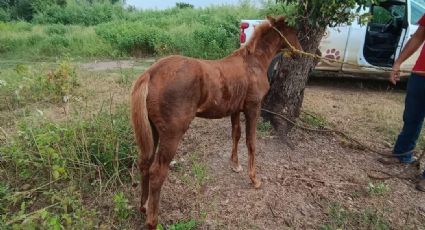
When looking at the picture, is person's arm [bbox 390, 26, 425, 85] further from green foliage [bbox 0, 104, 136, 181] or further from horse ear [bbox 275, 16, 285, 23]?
green foliage [bbox 0, 104, 136, 181]

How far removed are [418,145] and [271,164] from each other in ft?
7.78

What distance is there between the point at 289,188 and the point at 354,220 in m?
0.69

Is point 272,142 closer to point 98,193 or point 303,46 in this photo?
point 303,46

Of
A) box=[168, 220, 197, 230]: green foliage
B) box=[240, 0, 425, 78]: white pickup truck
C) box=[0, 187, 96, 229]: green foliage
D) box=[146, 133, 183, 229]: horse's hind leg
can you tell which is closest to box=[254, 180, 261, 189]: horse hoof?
box=[168, 220, 197, 230]: green foliage

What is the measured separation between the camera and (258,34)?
3691 mm

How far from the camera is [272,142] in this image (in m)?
4.59

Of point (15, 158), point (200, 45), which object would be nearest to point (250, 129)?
point (15, 158)

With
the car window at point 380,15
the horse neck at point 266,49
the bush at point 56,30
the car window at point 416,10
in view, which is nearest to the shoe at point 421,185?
the horse neck at point 266,49

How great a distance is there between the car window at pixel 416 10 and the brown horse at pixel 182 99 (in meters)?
4.90

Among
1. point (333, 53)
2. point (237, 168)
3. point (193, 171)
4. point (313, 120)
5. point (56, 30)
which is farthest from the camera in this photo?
point (56, 30)

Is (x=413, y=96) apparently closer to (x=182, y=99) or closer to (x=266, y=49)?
→ (x=266, y=49)

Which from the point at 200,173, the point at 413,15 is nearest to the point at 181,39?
the point at 413,15

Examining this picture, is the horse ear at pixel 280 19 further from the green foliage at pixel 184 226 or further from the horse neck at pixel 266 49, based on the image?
the green foliage at pixel 184 226

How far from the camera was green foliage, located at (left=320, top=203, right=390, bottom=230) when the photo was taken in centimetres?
323
